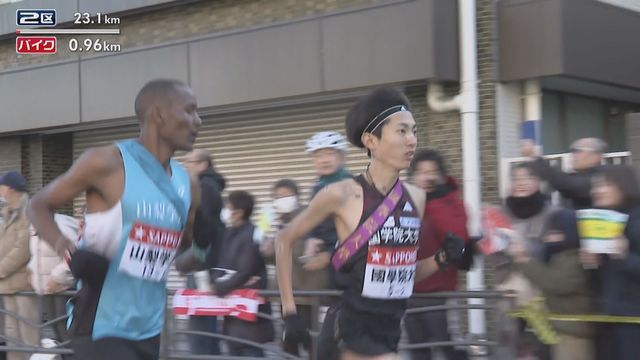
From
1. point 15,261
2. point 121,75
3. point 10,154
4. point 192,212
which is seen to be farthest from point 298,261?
point 10,154

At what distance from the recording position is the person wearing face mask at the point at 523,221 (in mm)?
6395

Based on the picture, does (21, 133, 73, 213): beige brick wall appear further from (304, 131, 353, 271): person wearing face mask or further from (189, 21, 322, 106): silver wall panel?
(304, 131, 353, 271): person wearing face mask

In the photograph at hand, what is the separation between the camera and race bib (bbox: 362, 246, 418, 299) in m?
4.20

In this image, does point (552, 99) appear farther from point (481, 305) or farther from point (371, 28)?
point (481, 305)

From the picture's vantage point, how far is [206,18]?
13.0 m

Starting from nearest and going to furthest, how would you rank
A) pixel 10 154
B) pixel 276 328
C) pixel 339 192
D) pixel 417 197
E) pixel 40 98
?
1. pixel 339 192
2. pixel 417 197
3. pixel 276 328
4. pixel 40 98
5. pixel 10 154

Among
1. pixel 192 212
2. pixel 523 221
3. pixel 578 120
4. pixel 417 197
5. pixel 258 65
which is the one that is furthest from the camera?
pixel 258 65

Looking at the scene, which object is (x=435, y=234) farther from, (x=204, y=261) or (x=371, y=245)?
(x=371, y=245)

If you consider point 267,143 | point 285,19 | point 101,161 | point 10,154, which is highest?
point 285,19

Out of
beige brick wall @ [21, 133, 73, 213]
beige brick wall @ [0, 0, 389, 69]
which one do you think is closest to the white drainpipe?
beige brick wall @ [0, 0, 389, 69]

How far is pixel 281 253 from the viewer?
436 cm

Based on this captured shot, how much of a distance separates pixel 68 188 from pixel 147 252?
401 mm

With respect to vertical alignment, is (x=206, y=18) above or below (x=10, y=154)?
above

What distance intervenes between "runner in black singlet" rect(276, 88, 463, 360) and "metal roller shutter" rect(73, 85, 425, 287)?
728 cm
